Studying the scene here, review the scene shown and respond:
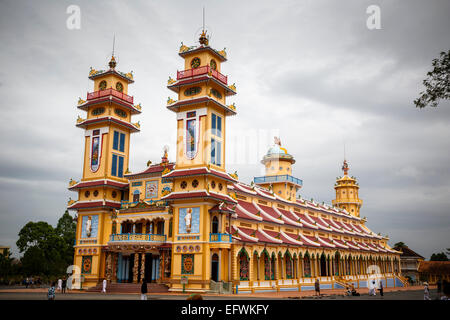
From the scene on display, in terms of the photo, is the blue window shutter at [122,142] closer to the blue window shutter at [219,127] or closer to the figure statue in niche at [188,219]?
the blue window shutter at [219,127]

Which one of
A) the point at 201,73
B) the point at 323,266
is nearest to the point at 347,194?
the point at 323,266

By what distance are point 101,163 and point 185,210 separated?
13.1 metres

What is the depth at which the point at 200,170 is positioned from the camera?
3947cm

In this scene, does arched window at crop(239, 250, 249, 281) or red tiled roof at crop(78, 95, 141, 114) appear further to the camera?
red tiled roof at crop(78, 95, 141, 114)

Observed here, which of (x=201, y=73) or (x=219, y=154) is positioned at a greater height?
(x=201, y=73)

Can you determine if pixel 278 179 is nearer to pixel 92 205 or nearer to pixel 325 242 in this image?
pixel 325 242

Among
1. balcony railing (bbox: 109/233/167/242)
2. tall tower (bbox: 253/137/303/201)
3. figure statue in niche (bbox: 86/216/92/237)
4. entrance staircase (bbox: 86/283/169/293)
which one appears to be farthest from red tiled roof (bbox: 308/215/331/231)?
figure statue in niche (bbox: 86/216/92/237)

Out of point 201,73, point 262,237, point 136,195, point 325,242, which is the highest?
point 201,73

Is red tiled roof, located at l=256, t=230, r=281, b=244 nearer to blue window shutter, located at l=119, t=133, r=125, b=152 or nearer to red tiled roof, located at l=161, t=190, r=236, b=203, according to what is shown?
red tiled roof, located at l=161, t=190, r=236, b=203

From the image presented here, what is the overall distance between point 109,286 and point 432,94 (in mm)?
32044

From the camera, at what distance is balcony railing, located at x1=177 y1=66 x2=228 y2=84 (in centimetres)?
4234

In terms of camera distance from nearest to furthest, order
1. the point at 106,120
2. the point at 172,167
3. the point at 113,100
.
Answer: the point at 172,167 → the point at 106,120 → the point at 113,100

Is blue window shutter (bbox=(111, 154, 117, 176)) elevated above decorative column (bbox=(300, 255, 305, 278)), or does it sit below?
above
